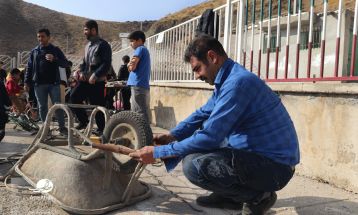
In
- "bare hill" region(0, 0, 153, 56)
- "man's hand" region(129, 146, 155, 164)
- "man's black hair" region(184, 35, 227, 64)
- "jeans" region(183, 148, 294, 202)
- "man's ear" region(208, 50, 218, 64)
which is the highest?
"bare hill" region(0, 0, 153, 56)

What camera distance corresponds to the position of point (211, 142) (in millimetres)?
2648

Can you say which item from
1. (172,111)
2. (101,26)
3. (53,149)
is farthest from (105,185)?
(101,26)

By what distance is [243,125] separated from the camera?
2801 mm

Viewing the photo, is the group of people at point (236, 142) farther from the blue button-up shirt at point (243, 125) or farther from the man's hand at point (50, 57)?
the man's hand at point (50, 57)

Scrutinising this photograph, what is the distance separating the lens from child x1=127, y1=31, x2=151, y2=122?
6586mm

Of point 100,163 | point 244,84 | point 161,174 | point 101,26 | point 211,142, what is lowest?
point 161,174

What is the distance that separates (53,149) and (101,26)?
76.0 m

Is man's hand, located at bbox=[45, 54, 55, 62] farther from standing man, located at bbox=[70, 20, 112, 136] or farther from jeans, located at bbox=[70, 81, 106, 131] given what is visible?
jeans, located at bbox=[70, 81, 106, 131]

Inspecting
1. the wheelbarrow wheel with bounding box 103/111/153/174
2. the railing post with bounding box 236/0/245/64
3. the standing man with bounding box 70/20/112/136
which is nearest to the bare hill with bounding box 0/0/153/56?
the standing man with bounding box 70/20/112/136

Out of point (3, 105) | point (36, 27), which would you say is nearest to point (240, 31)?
point (3, 105)

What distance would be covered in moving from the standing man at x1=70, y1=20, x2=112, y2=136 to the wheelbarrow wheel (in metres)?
2.73

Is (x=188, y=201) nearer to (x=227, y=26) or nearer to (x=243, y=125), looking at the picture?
(x=243, y=125)

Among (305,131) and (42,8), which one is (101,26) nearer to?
(42,8)

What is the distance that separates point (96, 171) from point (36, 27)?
2811 inches
